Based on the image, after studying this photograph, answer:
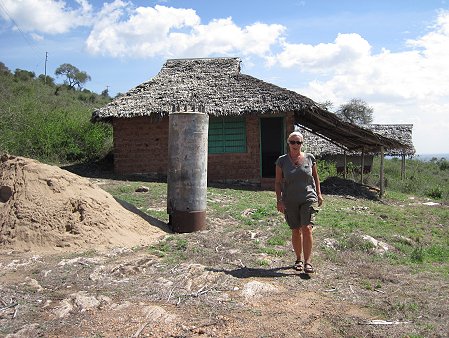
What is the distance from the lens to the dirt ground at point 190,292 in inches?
137

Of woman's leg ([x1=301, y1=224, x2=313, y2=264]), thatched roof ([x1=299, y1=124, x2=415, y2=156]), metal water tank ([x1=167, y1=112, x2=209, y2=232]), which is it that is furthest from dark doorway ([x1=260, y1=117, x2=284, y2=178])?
woman's leg ([x1=301, y1=224, x2=313, y2=264])

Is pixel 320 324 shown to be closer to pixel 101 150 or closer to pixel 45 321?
pixel 45 321

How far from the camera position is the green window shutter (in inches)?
536

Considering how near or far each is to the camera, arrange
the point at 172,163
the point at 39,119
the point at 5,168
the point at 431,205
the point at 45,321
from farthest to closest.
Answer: the point at 39,119
the point at 431,205
the point at 172,163
the point at 5,168
the point at 45,321

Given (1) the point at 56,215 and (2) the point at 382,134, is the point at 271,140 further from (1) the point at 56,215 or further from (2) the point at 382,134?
(1) the point at 56,215

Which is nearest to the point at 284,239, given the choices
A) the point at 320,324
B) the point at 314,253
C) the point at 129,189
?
the point at 314,253

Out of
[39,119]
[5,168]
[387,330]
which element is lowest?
[387,330]

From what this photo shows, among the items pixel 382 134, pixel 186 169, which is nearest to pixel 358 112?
pixel 382 134

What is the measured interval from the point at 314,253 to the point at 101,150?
12.3 m

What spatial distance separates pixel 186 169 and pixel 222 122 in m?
7.20

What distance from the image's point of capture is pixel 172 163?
675 centimetres

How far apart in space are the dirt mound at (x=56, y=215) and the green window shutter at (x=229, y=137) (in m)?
7.33

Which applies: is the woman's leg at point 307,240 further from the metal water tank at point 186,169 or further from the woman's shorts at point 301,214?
the metal water tank at point 186,169

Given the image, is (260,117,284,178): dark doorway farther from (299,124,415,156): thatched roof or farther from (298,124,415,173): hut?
(298,124,415,173): hut
